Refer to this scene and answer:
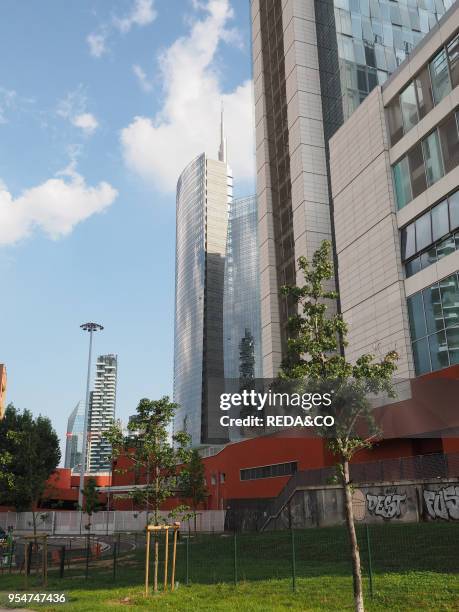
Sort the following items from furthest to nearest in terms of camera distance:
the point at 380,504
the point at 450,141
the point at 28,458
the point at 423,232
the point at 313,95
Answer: the point at 28,458 → the point at 313,95 → the point at 423,232 → the point at 450,141 → the point at 380,504

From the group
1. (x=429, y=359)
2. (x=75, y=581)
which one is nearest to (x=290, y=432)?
(x=429, y=359)

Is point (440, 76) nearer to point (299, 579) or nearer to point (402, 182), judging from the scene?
point (402, 182)

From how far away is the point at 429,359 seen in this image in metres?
34.8

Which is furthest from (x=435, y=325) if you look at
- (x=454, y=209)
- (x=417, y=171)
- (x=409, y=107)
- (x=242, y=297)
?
(x=242, y=297)

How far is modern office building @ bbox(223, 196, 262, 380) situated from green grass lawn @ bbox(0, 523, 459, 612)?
132 m

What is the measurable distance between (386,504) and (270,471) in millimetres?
20736

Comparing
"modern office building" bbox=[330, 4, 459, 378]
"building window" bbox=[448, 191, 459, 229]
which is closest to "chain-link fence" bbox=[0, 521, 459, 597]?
"modern office building" bbox=[330, 4, 459, 378]

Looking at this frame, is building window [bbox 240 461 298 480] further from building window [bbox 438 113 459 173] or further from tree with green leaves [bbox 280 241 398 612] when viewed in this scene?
tree with green leaves [bbox 280 241 398 612]

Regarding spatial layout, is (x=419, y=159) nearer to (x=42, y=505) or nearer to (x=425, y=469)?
(x=425, y=469)

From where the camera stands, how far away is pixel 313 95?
5703 cm

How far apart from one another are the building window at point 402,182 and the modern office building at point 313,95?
14.0 m

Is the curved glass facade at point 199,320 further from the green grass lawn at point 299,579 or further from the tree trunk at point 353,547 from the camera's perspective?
the tree trunk at point 353,547

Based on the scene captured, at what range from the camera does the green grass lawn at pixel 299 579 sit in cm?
1585

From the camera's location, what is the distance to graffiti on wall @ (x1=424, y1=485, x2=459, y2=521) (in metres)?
27.4
